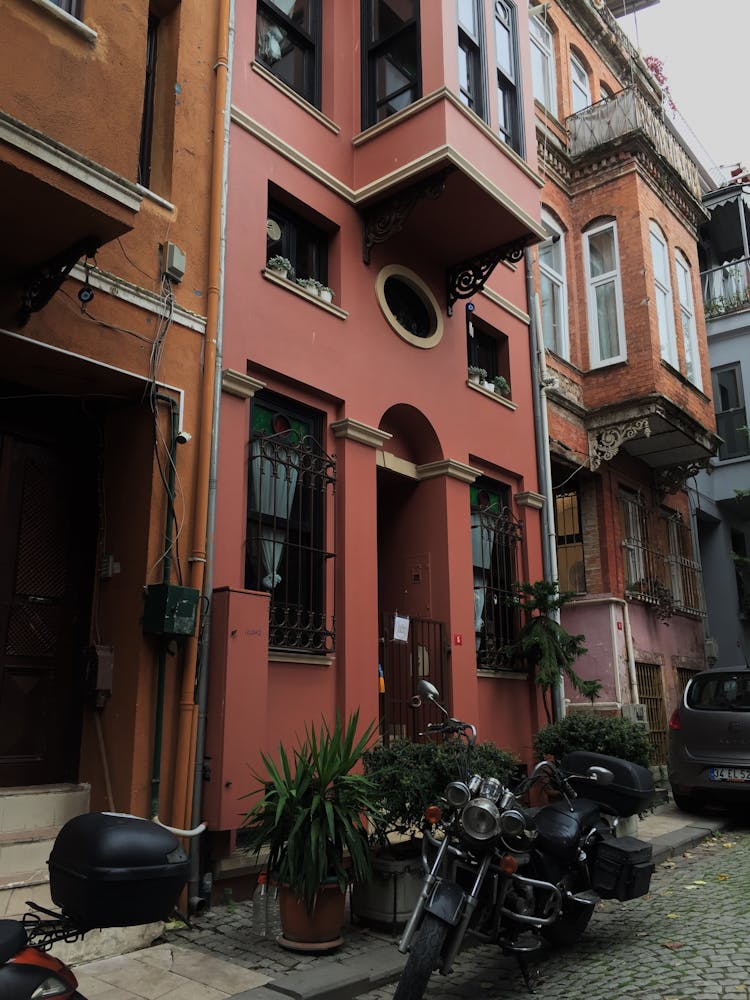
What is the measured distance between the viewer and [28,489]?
6441 millimetres

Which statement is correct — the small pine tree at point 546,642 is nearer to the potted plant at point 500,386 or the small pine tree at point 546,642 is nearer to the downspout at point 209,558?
the potted plant at point 500,386

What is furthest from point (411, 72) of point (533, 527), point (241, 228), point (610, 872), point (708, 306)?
point (708, 306)

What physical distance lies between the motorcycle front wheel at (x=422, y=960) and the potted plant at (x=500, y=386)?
8.15m

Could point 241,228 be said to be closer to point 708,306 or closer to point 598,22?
point 598,22

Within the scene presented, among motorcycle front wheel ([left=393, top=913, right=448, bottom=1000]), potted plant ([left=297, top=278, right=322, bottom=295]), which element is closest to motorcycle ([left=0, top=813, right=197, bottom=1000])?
motorcycle front wheel ([left=393, top=913, right=448, bottom=1000])

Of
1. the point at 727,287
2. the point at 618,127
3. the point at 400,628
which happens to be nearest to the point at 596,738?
the point at 400,628

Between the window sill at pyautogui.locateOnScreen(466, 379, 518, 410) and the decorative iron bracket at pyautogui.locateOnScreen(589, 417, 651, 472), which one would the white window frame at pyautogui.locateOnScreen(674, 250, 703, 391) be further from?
the window sill at pyautogui.locateOnScreen(466, 379, 518, 410)

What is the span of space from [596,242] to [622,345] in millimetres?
2214

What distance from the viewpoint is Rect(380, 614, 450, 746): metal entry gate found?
9.20 m

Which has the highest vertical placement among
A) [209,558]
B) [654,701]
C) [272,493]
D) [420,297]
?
[420,297]

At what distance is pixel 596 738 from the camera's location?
8.77 metres

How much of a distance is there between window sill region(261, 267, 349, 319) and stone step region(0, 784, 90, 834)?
4.69 metres

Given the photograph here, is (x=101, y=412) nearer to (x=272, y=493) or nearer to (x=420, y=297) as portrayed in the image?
(x=272, y=493)

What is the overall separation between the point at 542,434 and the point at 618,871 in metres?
7.44
